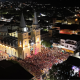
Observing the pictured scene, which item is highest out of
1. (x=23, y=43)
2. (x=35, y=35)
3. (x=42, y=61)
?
(x=35, y=35)

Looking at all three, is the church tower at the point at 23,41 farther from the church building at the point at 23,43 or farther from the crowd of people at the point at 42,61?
the crowd of people at the point at 42,61

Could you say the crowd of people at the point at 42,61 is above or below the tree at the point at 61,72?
below

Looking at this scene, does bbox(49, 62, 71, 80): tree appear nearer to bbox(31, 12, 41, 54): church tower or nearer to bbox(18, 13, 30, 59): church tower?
bbox(18, 13, 30, 59): church tower

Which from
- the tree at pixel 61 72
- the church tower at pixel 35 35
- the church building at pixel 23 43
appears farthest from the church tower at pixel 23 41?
the tree at pixel 61 72

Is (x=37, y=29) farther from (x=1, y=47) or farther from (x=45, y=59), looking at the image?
(x=1, y=47)

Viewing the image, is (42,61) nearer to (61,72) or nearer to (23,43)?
(23,43)

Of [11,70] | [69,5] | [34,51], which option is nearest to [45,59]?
[34,51]

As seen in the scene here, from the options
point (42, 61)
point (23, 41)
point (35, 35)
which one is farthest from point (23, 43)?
point (42, 61)

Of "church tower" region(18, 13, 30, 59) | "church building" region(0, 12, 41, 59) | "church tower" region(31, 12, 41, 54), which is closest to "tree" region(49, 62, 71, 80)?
"church tower" region(18, 13, 30, 59)
